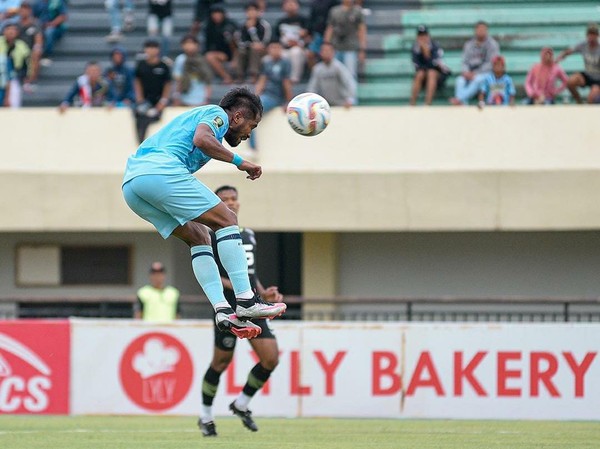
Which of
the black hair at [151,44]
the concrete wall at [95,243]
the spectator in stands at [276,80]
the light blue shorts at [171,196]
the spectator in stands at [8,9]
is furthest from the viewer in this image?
the spectator in stands at [8,9]

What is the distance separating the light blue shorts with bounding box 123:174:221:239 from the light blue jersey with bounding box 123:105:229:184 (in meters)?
0.05

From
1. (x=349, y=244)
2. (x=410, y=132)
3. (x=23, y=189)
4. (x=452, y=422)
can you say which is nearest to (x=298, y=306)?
(x=349, y=244)

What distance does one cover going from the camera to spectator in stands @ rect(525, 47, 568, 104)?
772 inches

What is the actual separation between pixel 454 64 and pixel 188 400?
7781 mm

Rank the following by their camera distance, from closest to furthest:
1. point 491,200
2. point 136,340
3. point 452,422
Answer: point 452,422
point 136,340
point 491,200

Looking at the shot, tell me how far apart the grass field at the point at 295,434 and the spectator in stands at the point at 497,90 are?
6.31 m

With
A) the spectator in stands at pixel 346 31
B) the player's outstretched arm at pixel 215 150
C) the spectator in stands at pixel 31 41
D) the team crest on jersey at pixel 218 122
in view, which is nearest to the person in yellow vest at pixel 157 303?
the spectator in stands at pixel 346 31

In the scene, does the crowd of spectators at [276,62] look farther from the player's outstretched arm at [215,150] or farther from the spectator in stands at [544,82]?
the player's outstretched arm at [215,150]

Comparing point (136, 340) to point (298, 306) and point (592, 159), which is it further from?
point (592, 159)

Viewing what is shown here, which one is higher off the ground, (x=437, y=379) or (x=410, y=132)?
(x=410, y=132)

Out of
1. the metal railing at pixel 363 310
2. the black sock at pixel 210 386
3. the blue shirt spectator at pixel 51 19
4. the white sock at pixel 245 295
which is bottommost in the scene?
the metal railing at pixel 363 310

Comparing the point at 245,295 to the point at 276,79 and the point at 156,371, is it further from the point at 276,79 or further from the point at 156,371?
the point at 276,79

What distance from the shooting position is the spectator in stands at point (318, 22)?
806 inches

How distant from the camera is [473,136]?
19422 mm
